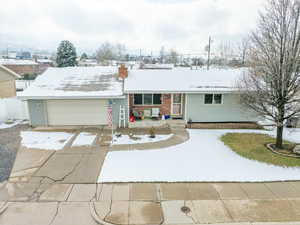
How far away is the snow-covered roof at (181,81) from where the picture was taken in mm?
13336

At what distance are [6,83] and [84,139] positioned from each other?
15266 millimetres

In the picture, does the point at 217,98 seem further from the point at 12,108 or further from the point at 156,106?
the point at 12,108

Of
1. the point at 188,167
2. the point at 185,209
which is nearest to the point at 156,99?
the point at 188,167

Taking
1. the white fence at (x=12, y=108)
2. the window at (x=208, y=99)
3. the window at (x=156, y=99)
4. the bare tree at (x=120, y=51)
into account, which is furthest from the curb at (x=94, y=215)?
the bare tree at (x=120, y=51)

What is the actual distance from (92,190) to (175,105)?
931 centimetres

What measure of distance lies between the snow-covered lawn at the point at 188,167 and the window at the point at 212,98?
4.27 m

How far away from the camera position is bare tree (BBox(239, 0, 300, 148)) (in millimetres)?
8547

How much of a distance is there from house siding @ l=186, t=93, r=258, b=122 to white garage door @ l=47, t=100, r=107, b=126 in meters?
5.56

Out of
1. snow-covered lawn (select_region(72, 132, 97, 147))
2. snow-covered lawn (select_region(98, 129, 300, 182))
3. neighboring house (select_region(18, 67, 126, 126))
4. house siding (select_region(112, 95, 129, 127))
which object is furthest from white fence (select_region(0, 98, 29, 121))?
snow-covered lawn (select_region(98, 129, 300, 182))

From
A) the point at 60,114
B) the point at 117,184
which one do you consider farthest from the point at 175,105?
the point at 117,184

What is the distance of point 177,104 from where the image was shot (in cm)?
1480

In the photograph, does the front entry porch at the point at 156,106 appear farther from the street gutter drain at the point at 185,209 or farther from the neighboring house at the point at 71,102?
the street gutter drain at the point at 185,209

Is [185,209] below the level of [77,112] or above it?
below

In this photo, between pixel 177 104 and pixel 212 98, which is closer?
pixel 212 98
